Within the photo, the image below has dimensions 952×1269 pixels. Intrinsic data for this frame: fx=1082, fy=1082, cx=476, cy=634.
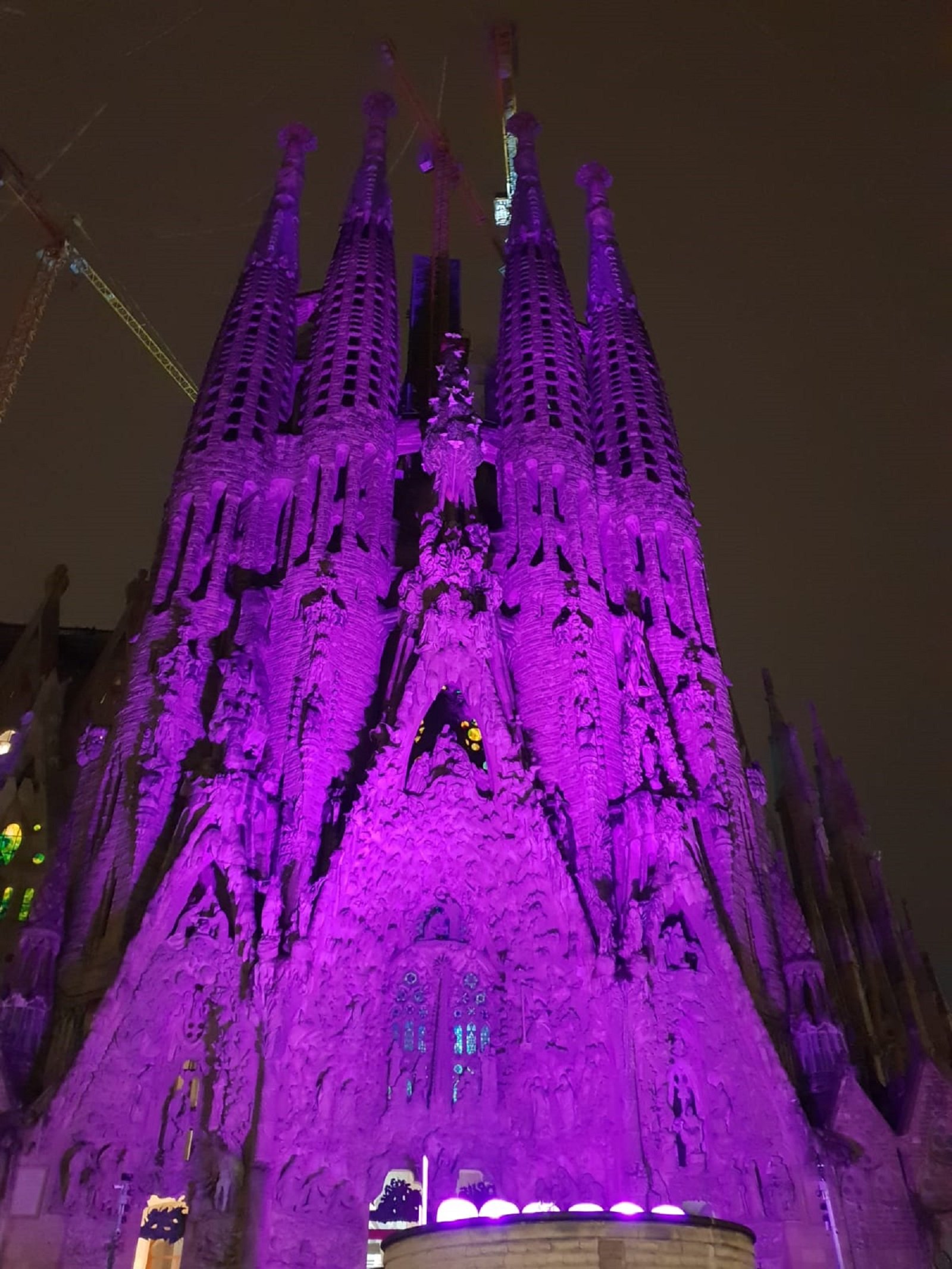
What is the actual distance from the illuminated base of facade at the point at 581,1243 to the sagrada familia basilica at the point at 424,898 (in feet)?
22.9

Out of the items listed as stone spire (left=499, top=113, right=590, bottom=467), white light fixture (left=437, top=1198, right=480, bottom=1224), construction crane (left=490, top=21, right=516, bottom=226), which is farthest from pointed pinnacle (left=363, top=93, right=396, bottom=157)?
white light fixture (left=437, top=1198, right=480, bottom=1224)

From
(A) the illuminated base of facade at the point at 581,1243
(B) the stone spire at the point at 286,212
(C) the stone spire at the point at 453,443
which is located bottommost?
(A) the illuminated base of facade at the point at 581,1243

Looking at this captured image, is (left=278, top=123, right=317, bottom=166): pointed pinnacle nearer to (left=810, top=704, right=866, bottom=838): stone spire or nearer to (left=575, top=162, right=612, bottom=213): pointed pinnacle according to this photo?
(left=575, top=162, right=612, bottom=213): pointed pinnacle

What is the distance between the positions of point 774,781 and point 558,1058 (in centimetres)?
1544

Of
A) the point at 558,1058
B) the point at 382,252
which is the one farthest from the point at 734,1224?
the point at 382,252

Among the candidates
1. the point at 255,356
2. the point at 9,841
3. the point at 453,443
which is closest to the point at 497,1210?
the point at 453,443

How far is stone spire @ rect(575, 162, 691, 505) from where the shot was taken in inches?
1318

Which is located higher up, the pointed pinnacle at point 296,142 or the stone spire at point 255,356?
the pointed pinnacle at point 296,142

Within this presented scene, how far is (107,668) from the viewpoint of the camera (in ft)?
109

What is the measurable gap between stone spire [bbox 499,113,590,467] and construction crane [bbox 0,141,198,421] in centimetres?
1588

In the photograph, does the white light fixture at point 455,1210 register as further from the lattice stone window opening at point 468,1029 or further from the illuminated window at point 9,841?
the illuminated window at point 9,841

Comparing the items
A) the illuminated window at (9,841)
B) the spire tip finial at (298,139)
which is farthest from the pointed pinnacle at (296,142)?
the illuminated window at (9,841)

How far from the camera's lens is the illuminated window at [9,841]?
30.5m

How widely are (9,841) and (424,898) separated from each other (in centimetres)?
1389
